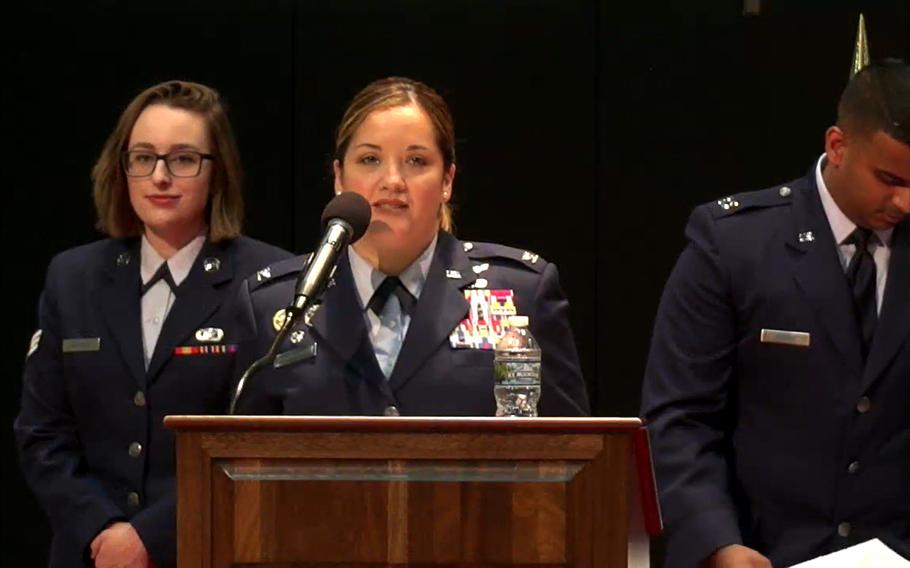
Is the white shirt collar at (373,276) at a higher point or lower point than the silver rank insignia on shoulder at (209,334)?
higher

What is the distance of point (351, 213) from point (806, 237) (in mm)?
984

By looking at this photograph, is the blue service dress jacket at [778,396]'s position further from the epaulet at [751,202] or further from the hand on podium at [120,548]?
the hand on podium at [120,548]

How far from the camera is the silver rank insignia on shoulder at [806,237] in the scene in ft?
10.6

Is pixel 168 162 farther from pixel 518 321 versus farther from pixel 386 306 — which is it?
pixel 518 321

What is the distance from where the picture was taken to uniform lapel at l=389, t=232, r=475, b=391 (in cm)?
313

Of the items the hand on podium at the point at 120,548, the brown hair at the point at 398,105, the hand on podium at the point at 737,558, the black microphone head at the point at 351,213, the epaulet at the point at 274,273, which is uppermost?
the brown hair at the point at 398,105

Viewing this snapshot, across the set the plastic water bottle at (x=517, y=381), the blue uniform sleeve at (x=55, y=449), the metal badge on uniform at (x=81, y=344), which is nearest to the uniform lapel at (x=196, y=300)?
the metal badge on uniform at (x=81, y=344)

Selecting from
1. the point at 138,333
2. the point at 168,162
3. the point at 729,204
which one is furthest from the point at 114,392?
the point at 729,204

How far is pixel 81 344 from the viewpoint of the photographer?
11.8 feet

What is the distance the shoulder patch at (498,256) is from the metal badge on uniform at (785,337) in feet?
1.47

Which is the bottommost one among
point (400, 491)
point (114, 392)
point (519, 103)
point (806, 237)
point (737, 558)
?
point (737, 558)

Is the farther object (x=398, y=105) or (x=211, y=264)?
(x=211, y=264)

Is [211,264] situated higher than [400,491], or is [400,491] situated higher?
[211,264]

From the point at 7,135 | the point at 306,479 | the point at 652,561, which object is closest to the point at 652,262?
the point at 652,561
